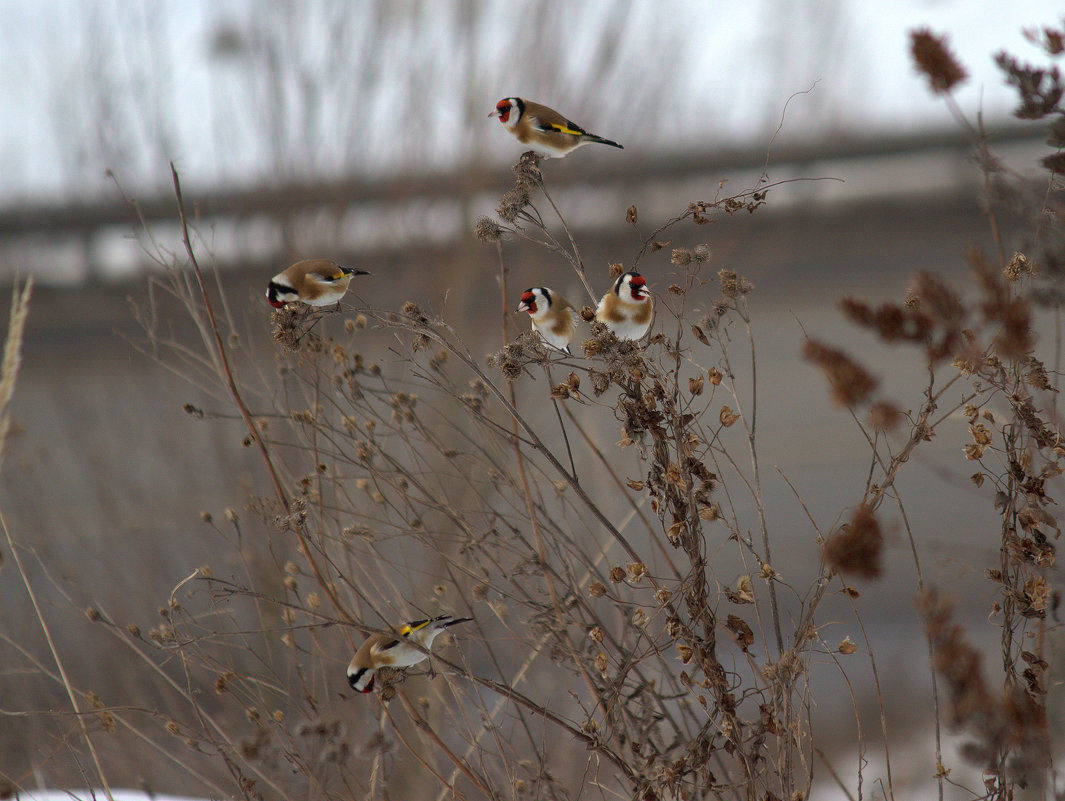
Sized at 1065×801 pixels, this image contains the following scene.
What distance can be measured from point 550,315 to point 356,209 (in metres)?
1.87

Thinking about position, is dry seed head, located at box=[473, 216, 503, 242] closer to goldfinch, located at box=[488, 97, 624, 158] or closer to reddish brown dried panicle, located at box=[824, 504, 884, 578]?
goldfinch, located at box=[488, 97, 624, 158]

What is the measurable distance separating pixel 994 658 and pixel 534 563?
5.53 meters

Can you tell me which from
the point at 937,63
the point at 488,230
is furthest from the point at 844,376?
the point at 488,230

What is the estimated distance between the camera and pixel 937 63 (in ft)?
2.94

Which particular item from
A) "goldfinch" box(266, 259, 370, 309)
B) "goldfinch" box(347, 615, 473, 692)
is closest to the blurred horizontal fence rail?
"goldfinch" box(266, 259, 370, 309)

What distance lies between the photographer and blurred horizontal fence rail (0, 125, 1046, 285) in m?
3.19

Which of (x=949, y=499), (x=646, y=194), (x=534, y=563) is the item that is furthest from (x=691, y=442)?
(x=949, y=499)

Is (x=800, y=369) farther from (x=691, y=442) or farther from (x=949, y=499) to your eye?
(x=691, y=442)

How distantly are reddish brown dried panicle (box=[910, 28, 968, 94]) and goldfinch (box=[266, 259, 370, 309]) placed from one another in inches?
36.3

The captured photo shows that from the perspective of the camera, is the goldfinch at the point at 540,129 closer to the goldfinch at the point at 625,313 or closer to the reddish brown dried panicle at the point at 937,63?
the goldfinch at the point at 625,313

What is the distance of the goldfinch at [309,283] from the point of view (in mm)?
1495

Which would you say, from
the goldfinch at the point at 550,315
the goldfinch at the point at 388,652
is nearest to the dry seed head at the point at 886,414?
the goldfinch at the point at 388,652

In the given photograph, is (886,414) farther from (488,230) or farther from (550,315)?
(550,315)

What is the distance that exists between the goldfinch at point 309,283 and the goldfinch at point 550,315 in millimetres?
300
